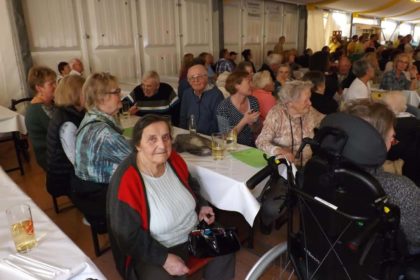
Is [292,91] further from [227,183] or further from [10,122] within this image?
[10,122]

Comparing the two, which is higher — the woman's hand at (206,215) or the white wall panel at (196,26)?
the white wall panel at (196,26)

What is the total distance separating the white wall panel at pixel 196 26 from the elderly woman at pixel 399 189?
6.22m

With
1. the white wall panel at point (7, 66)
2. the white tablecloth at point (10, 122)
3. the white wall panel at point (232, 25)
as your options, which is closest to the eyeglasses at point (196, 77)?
the white tablecloth at point (10, 122)

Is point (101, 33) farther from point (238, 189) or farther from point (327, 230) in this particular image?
point (327, 230)

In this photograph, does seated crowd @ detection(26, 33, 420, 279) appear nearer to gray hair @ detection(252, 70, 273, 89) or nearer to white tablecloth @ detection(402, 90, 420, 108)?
gray hair @ detection(252, 70, 273, 89)

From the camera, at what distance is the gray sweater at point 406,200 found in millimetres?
1262

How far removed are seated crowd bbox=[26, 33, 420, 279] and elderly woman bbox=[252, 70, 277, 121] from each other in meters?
0.01

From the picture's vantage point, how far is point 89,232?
2586mm

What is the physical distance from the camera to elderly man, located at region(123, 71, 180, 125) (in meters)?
3.44

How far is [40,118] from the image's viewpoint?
8.63 ft

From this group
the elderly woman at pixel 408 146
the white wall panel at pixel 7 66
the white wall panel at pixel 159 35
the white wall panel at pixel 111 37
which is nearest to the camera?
the elderly woman at pixel 408 146

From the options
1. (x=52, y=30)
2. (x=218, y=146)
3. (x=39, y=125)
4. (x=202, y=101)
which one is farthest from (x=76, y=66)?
(x=218, y=146)

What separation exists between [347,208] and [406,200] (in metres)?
0.38

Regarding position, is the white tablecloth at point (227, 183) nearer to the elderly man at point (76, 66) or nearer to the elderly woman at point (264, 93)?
the elderly woman at point (264, 93)
